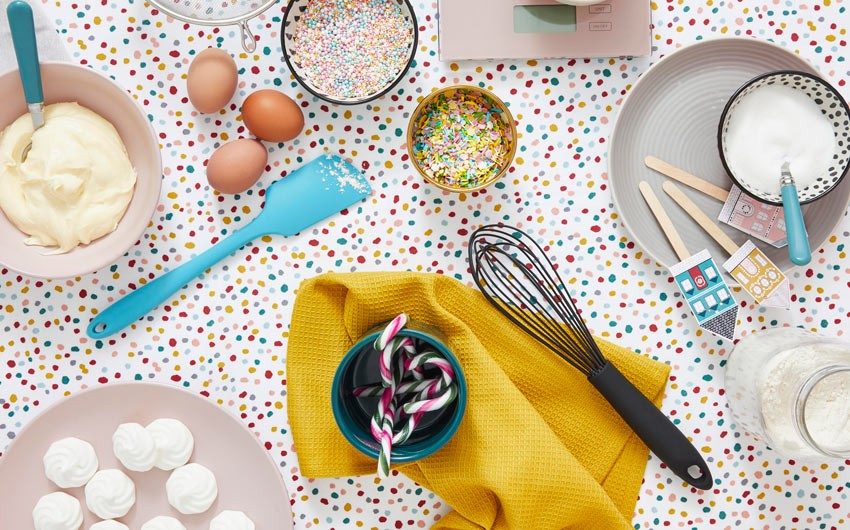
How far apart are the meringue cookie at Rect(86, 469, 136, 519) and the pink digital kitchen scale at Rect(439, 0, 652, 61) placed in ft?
2.31

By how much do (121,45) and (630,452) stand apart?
0.89 metres

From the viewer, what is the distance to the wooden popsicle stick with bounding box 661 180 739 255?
39.6 inches

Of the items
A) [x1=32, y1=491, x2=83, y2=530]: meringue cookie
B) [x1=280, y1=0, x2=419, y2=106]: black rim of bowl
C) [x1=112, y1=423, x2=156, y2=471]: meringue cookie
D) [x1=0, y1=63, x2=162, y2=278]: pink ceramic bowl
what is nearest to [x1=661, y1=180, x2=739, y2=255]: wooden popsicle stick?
[x1=280, y1=0, x2=419, y2=106]: black rim of bowl

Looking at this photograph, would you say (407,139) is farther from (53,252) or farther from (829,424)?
(829,424)

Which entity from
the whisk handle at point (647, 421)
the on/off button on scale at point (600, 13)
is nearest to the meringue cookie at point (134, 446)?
the whisk handle at point (647, 421)

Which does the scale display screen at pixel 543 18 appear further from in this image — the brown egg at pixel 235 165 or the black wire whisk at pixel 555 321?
the brown egg at pixel 235 165

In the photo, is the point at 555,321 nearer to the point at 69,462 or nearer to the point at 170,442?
the point at 170,442

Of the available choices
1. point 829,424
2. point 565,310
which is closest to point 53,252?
point 565,310

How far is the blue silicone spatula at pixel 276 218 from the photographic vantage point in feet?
3.31

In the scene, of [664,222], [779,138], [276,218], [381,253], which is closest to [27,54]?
[276,218]

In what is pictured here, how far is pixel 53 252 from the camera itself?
3.10 feet

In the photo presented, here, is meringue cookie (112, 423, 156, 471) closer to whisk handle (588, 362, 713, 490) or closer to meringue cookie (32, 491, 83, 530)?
meringue cookie (32, 491, 83, 530)

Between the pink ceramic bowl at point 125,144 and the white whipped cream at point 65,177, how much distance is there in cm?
1

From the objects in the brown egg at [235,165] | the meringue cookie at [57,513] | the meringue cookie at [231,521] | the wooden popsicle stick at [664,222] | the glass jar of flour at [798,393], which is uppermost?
the brown egg at [235,165]
